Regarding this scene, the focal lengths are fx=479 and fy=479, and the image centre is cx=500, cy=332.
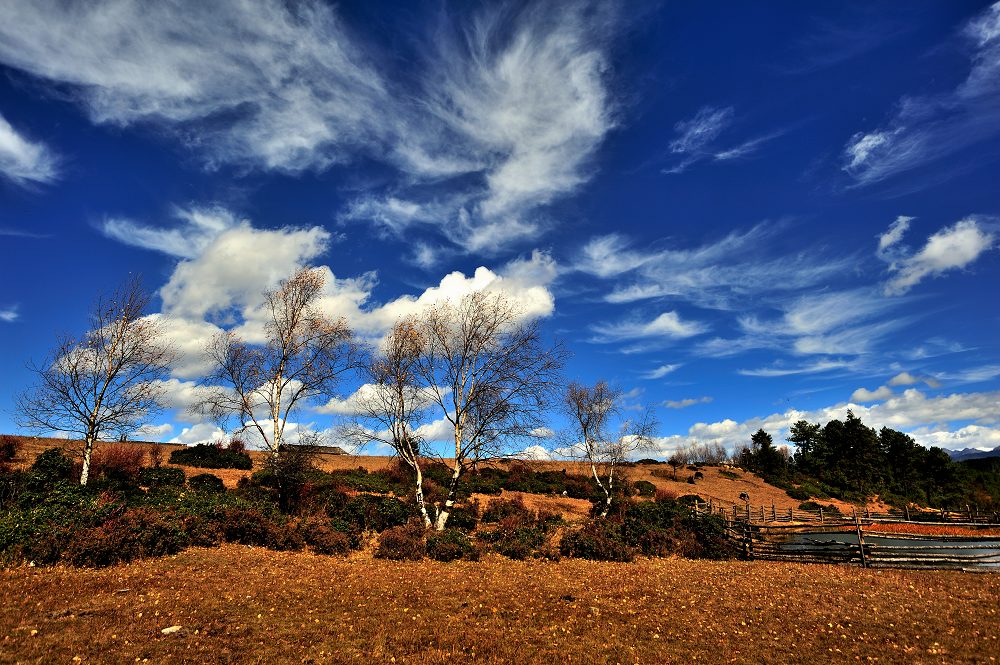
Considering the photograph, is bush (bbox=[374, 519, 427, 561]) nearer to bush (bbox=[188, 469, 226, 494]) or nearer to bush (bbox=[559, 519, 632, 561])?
bush (bbox=[559, 519, 632, 561])

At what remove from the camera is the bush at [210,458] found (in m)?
34.2

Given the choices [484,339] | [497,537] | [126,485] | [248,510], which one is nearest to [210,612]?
[248,510]

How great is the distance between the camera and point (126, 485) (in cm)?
2361

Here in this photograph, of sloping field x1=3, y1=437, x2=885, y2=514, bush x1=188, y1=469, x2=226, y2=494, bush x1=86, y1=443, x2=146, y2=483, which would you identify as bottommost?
sloping field x1=3, y1=437, x2=885, y2=514

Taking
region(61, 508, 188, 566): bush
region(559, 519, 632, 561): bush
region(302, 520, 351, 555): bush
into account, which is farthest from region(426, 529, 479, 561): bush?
region(61, 508, 188, 566): bush

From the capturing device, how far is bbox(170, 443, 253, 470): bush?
3416 cm

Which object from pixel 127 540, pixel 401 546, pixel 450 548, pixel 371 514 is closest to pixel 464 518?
pixel 371 514

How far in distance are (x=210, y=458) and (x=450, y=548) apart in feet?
84.2

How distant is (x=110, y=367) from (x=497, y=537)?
1929 cm

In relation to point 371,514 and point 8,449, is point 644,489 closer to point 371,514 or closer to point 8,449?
point 371,514

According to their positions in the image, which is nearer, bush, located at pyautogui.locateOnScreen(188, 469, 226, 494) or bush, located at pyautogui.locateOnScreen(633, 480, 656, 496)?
bush, located at pyautogui.locateOnScreen(188, 469, 226, 494)

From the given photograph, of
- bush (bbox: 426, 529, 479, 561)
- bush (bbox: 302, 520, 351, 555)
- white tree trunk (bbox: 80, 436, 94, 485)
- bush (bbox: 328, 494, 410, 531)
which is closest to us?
bush (bbox: 426, 529, 479, 561)

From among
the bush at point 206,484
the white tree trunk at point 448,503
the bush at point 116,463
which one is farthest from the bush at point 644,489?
the bush at point 116,463

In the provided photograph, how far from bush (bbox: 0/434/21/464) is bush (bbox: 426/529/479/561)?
26.9 metres
